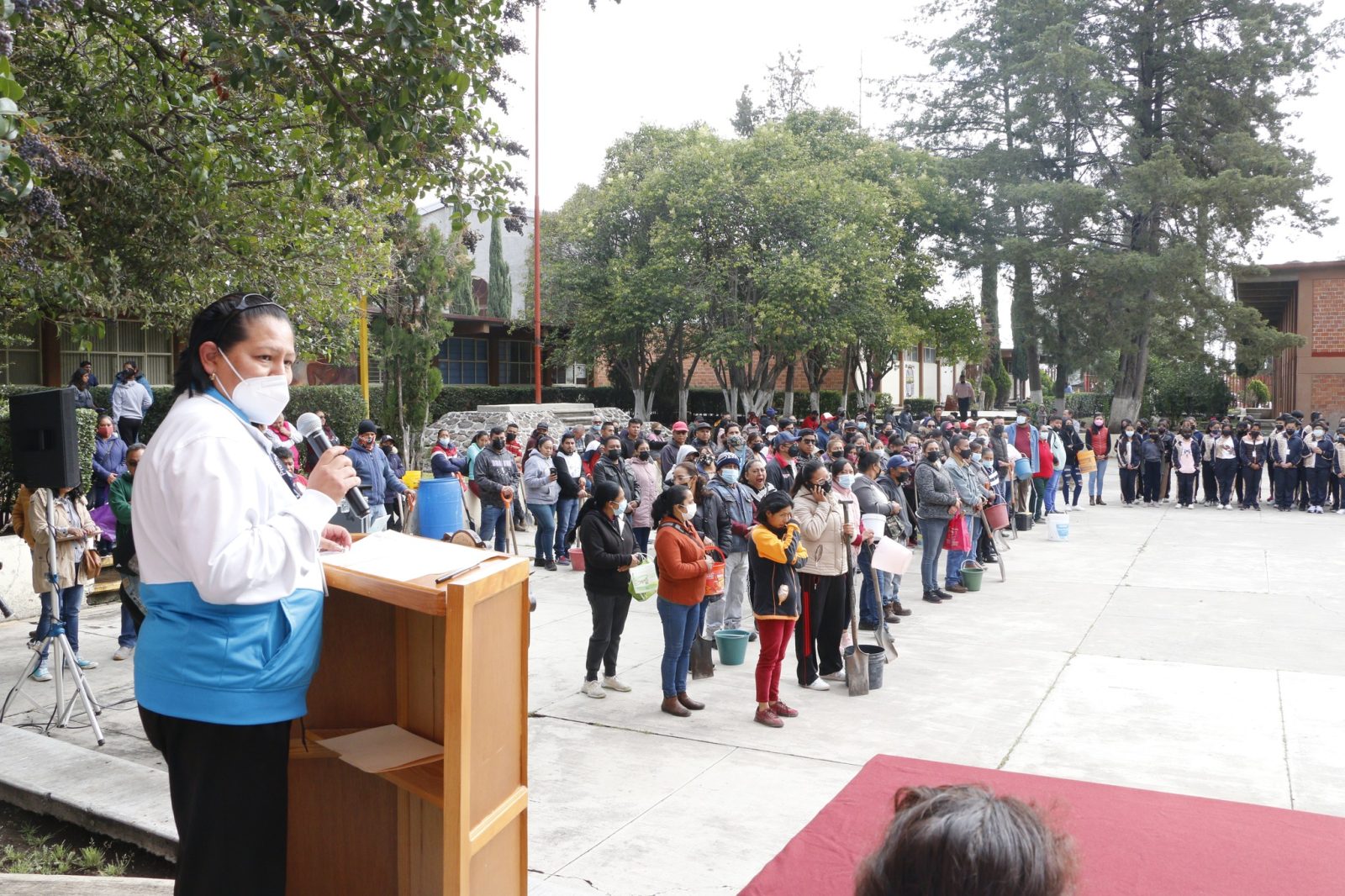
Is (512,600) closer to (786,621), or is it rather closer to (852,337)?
(786,621)

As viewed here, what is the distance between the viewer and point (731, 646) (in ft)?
28.4

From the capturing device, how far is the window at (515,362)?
3694 centimetres

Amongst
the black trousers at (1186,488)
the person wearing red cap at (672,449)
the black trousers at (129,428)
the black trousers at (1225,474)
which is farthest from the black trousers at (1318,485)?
the black trousers at (129,428)

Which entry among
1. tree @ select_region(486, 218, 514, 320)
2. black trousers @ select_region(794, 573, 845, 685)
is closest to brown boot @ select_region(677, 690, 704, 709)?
black trousers @ select_region(794, 573, 845, 685)

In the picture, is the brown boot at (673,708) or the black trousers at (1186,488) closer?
the brown boot at (673,708)

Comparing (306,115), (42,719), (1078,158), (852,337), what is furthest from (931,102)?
(42,719)

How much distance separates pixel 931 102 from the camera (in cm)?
3531

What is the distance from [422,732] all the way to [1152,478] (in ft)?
67.6

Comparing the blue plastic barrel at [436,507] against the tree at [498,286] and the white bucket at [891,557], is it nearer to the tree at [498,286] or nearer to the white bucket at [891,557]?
the white bucket at [891,557]

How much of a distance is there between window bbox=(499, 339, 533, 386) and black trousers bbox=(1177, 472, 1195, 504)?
75.5 ft

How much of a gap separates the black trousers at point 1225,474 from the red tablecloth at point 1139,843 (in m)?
18.6

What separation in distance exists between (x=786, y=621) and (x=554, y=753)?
1.84 m

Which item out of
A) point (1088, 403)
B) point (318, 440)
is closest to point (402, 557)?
point (318, 440)

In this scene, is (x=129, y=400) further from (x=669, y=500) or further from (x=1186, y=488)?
(x=1186, y=488)
